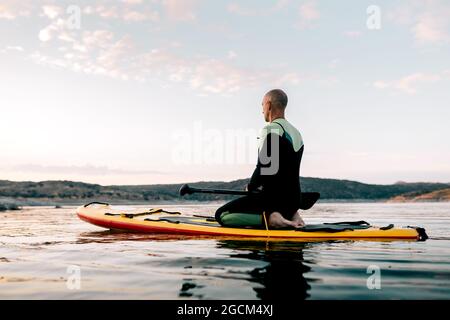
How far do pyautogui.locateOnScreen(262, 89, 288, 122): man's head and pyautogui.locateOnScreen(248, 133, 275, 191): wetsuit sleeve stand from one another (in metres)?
0.60

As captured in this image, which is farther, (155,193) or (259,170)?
(155,193)

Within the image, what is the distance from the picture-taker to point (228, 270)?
5270 mm

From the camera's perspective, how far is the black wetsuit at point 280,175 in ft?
25.9

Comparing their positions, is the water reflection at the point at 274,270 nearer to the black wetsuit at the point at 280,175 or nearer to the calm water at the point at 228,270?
the calm water at the point at 228,270

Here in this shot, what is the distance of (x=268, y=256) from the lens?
20.5ft

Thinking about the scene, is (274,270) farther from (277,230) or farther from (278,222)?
(278,222)

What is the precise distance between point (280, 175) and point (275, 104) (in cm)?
144

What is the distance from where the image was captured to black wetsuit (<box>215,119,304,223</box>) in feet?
25.9

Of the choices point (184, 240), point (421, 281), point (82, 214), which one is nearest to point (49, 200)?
point (82, 214)

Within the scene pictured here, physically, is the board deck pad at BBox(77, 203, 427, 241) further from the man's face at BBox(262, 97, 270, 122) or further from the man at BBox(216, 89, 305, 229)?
the man's face at BBox(262, 97, 270, 122)

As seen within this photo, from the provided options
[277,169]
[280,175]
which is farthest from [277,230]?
[277,169]
